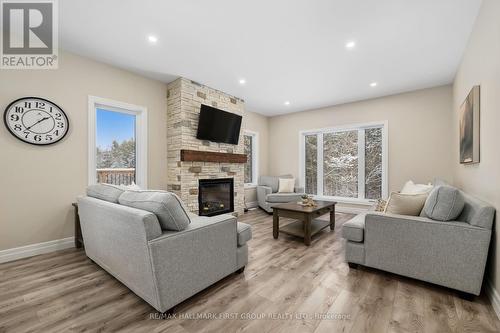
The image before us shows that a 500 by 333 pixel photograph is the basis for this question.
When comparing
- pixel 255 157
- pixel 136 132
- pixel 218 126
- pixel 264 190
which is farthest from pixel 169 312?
pixel 255 157

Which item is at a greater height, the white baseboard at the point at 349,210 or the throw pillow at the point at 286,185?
the throw pillow at the point at 286,185

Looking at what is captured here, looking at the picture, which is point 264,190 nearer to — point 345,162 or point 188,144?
point 345,162

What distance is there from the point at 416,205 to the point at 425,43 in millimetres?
2085

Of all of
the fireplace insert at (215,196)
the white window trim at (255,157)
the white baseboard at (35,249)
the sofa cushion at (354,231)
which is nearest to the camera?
the sofa cushion at (354,231)

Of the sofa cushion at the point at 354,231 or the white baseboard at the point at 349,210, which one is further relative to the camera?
the white baseboard at the point at 349,210

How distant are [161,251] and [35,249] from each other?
2396 millimetres

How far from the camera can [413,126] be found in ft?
14.1

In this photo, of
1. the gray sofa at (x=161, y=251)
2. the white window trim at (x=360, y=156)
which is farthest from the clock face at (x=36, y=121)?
the white window trim at (x=360, y=156)

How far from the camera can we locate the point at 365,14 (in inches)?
86.4

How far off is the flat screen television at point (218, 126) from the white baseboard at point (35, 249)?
2.46 meters

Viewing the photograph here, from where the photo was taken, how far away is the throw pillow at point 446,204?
188 centimetres

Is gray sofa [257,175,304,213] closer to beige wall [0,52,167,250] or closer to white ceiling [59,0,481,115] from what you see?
white ceiling [59,0,481,115]

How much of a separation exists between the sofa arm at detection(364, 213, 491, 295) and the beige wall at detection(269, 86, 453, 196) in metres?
2.85

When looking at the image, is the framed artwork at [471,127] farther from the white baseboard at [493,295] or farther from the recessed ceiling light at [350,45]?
the recessed ceiling light at [350,45]
